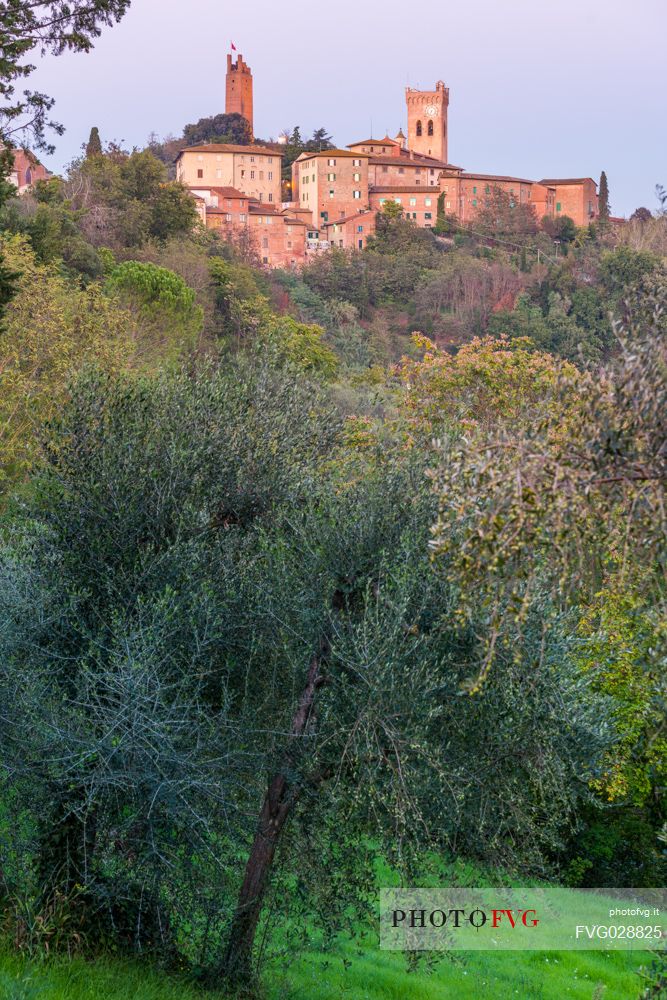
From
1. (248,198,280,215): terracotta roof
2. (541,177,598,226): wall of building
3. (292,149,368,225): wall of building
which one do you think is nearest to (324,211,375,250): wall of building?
(292,149,368,225): wall of building

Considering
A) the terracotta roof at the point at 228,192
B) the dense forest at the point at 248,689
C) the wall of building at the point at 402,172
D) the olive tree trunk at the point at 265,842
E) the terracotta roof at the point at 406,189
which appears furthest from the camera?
the wall of building at the point at 402,172

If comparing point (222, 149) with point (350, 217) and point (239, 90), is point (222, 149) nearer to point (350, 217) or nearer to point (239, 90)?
point (350, 217)

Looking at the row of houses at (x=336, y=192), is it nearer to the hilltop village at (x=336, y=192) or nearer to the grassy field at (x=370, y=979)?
the hilltop village at (x=336, y=192)

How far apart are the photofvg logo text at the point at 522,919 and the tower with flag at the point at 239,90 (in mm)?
172812

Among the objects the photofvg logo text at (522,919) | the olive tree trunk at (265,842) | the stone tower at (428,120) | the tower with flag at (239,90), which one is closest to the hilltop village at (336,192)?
the stone tower at (428,120)

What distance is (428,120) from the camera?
164 meters

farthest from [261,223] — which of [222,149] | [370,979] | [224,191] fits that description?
[370,979]

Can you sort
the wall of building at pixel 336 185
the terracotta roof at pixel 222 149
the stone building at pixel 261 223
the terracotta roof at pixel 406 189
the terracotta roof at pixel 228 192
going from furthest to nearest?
1. the terracotta roof at pixel 406 189
2. the wall of building at pixel 336 185
3. the terracotta roof at pixel 222 149
4. the terracotta roof at pixel 228 192
5. the stone building at pixel 261 223

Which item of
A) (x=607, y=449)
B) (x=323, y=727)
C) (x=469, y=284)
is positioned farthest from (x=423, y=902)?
(x=469, y=284)

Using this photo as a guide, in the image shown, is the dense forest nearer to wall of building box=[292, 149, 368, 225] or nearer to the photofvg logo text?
the photofvg logo text

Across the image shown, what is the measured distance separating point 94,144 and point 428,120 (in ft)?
284

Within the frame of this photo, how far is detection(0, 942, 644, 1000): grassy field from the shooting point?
24.8ft

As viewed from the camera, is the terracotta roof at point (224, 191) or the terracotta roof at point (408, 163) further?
the terracotta roof at point (408, 163)

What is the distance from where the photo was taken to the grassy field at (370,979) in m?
7.56
